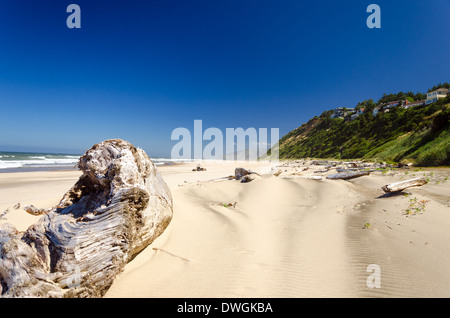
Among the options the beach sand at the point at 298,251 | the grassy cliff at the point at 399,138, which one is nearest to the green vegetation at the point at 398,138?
the grassy cliff at the point at 399,138

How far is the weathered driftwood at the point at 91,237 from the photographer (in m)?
2.27

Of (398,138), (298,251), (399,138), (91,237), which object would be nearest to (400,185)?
(298,251)

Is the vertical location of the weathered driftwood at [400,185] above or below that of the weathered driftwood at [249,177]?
above

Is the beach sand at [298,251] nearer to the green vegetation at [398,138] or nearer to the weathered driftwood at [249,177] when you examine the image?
the weathered driftwood at [249,177]

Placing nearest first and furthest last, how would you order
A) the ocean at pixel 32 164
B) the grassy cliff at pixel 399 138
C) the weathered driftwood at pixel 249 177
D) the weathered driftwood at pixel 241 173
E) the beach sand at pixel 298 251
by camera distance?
1. the beach sand at pixel 298 251
2. the weathered driftwood at pixel 249 177
3. the weathered driftwood at pixel 241 173
4. the grassy cliff at pixel 399 138
5. the ocean at pixel 32 164

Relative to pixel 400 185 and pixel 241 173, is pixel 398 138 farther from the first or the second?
pixel 241 173

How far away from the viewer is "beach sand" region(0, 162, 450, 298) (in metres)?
2.67

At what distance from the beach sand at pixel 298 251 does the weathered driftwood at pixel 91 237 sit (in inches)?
14.6

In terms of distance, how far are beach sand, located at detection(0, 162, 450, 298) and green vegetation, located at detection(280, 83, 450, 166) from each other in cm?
866

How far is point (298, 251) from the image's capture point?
11.9 ft

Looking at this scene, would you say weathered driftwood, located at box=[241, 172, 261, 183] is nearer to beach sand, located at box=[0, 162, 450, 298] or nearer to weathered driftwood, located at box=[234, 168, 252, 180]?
weathered driftwood, located at box=[234, 168, 252, 180]

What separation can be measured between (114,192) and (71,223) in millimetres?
692

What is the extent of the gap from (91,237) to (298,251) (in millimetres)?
3403
